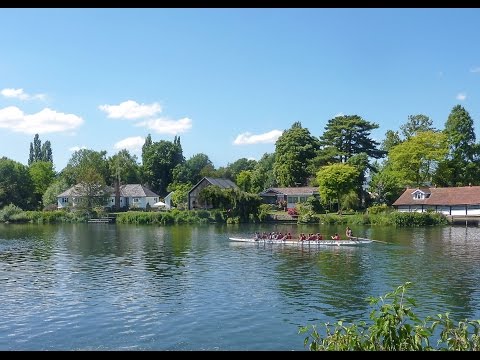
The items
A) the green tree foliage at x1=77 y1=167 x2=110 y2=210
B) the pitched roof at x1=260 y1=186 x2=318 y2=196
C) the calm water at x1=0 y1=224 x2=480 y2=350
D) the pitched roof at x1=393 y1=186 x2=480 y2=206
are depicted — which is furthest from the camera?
the green tree foliage at x1=77 y1=167 x2=110 y2=210

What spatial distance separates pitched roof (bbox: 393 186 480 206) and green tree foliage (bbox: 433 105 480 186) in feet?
26.2

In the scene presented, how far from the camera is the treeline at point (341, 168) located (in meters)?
86.9

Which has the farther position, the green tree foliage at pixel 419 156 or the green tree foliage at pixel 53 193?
the green tree foliage at pixel 53 193

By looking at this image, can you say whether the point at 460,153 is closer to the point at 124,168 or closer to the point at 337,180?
the point at 337,180

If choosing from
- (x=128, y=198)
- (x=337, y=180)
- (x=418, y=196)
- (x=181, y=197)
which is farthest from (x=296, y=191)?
(x=128, y=198)

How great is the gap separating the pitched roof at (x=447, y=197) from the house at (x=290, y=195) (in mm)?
15494

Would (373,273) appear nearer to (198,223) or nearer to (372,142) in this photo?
(198,223)

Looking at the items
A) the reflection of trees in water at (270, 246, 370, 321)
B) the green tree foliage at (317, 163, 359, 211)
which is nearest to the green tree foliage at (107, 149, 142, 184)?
the green tree foliage at (317, 163, 359, 211)

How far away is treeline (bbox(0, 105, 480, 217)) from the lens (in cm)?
8688

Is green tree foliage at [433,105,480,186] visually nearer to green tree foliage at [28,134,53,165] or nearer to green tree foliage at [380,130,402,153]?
green tree foliage at [380,130,402,153]

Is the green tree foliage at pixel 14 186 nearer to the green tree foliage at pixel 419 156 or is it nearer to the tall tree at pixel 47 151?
the tall tree at pixel 47 151

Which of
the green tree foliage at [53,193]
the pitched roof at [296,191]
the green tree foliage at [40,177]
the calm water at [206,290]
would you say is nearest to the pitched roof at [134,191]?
the green tree foliage at [53,193]

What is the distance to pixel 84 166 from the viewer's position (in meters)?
102
